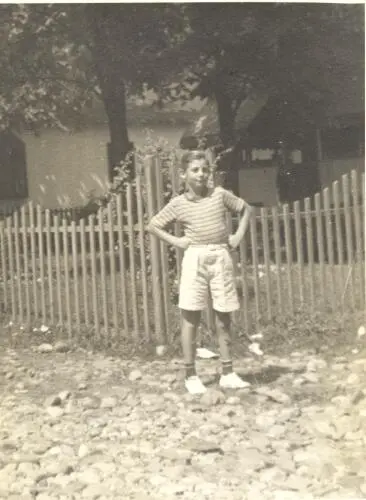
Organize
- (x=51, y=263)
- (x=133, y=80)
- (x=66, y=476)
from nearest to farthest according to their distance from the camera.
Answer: (x=66, y=476), (x=51, y=263), (x=133, y=80)

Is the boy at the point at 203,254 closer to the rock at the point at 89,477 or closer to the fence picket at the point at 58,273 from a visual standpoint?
the rock at the point at 89,477

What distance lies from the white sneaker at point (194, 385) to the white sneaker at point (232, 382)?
14 centimetres

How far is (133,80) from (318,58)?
2.87 meters

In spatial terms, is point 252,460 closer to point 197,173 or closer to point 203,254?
point 203,254

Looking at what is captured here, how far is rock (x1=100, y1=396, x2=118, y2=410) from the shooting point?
12.4ft

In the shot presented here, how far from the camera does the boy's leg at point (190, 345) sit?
3.91m

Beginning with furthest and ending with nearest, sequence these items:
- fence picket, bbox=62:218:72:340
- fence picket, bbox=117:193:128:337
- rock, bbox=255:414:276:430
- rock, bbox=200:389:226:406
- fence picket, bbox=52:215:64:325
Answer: fence picket, bbox=52:215:64:325 < fence picket, bbox=62:218:72:340 < fence picket, bbox=117:193:128:337 < rock, bbox=200:389:226:406 < rock, bbox=255:414:276:430

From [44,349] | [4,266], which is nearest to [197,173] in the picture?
[44,349]

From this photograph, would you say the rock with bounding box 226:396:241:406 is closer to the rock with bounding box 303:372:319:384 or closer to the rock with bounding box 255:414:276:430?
the rock with bounding box 255:414:276:430

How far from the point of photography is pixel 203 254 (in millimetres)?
3873

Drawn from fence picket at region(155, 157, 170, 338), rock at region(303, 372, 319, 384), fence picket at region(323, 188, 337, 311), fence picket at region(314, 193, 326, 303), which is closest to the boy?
rock at region(303, 372, 319, 384)

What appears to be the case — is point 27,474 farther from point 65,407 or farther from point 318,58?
point 318,58

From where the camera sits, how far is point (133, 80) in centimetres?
977

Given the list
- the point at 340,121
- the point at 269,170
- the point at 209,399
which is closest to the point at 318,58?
the point at 340,121
